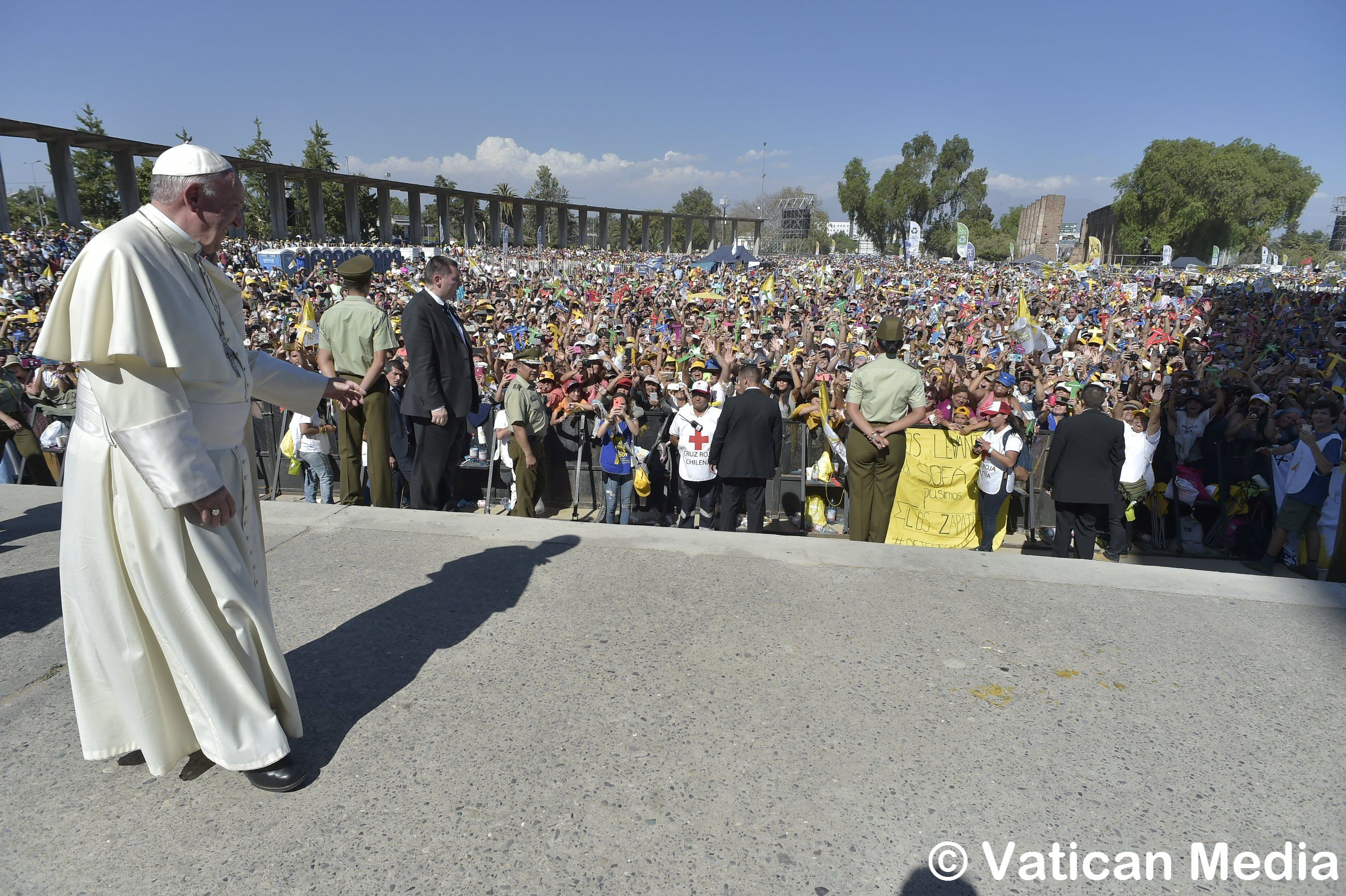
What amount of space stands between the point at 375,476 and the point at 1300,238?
497 ft

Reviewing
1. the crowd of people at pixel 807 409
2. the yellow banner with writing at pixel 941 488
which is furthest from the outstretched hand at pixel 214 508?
the yellow banner with writing at pixel 941 488

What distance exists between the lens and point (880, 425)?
553 cm

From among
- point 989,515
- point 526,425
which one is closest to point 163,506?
point 526,425

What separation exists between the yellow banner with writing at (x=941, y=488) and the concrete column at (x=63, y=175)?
39754mm

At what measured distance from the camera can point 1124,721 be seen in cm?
246

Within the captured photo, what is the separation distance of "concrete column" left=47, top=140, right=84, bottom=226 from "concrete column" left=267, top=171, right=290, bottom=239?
983 cm

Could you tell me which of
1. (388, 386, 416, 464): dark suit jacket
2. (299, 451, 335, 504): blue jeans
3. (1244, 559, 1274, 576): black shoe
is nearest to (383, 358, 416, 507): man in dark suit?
(388, 386, 416, 464): dark suit jacket

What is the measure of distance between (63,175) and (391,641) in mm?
41863

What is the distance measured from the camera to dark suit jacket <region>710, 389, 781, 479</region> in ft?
19.9

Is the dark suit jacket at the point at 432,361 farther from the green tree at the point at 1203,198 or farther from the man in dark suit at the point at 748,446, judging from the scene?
the green tree at the point at 1203,198

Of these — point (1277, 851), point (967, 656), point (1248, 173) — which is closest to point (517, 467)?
point (967, 656)

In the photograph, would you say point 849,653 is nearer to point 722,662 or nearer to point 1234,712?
point 722,662

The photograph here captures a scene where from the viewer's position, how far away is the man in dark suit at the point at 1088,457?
598 centimetres

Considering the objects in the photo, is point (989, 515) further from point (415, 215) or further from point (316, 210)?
point (415, 215)
